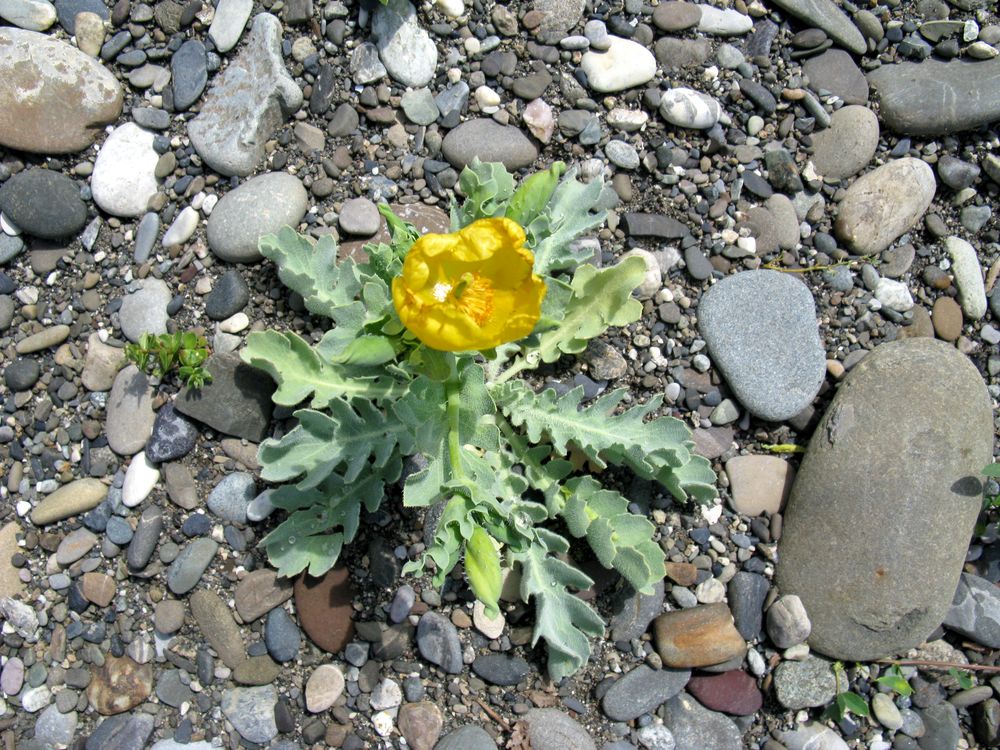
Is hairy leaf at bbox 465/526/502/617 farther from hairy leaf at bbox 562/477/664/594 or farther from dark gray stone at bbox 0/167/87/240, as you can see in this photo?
dark gray stone at bbox 0/167/87/240

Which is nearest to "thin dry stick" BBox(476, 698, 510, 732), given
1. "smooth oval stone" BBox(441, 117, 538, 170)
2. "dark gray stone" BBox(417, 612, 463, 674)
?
"dark gray stone" BBox(417, 612, 463, 674)

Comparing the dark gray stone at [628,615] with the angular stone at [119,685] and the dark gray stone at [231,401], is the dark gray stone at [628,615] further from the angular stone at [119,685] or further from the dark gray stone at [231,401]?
the angular stone at [119,685]

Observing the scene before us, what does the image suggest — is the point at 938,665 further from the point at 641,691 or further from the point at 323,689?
the point at 323,689

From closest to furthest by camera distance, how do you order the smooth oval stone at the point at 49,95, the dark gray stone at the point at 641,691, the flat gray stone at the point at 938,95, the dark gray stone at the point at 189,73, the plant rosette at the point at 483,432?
the plant rosette at the point at 483,432 < the dark gray stone at the point at 641,691 < the smooth oval stone at the point at 49,95 < the dark gray stone at the point at 189,73 < the flat gray stone at the point at 938,95

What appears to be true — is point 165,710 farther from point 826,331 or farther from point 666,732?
point 826,331

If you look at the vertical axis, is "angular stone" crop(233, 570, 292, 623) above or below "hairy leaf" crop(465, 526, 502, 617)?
below

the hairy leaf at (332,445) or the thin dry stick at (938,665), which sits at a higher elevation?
the hairy leaf at (332,445)

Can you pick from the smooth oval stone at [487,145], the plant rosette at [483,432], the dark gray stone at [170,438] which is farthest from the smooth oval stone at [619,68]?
the dark gray stone at [170,438]
